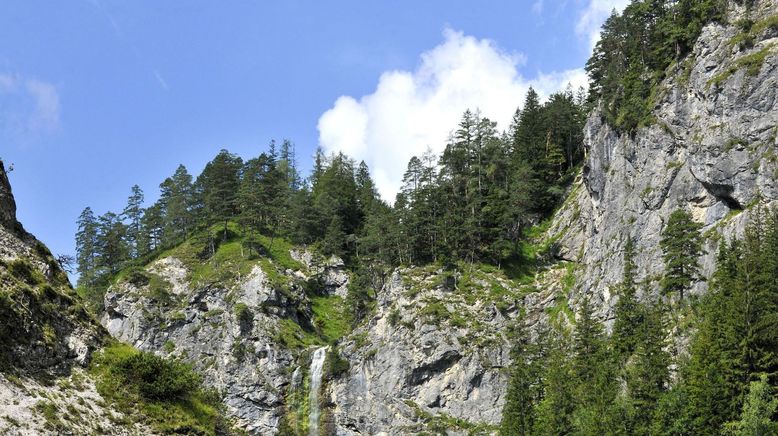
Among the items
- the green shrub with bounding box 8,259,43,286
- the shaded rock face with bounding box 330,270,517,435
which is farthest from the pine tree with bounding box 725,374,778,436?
the green shrub with bounding box 8,259,43,286

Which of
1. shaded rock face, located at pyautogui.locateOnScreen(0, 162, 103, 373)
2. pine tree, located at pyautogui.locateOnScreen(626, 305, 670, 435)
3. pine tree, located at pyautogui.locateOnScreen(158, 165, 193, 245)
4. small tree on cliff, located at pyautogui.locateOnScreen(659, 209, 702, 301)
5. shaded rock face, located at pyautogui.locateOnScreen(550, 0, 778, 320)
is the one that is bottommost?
pine tree, located at pyautogui.locateOnScreen(626, 305, 670, 435)

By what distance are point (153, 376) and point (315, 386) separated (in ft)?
225

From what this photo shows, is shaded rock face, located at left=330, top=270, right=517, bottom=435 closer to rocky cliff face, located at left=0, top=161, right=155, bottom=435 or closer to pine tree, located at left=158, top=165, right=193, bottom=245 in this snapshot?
pine tree, located at left=158, top=165, right=193, bottom=245

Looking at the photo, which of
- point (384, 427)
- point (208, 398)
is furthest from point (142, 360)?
point (384, 427)

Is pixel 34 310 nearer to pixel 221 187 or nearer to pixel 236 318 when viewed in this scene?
pixel 236 318

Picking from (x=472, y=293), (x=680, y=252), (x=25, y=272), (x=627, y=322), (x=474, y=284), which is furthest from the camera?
(x=474, y=284)

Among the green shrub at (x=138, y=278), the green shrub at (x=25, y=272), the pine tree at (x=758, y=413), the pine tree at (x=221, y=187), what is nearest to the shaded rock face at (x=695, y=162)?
the pine tree at (x=758, y=413)

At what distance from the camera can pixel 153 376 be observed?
943 inches

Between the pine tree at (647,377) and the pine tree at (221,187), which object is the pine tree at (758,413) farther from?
the pine tree at (221,187)

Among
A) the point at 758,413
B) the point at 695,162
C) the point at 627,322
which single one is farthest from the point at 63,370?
the point at 695,162

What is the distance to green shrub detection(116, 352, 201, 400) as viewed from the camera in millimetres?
23359

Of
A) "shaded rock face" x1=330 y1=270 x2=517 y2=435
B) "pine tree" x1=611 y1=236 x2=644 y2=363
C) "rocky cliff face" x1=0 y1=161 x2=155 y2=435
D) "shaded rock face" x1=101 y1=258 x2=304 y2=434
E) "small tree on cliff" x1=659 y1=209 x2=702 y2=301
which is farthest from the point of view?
"shaded rock face" x1=101 y1=258 x2=304 y2=434

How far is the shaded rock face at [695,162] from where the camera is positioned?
66.9m

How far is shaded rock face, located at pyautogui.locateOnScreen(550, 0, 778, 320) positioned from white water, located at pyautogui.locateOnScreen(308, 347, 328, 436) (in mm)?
38884
